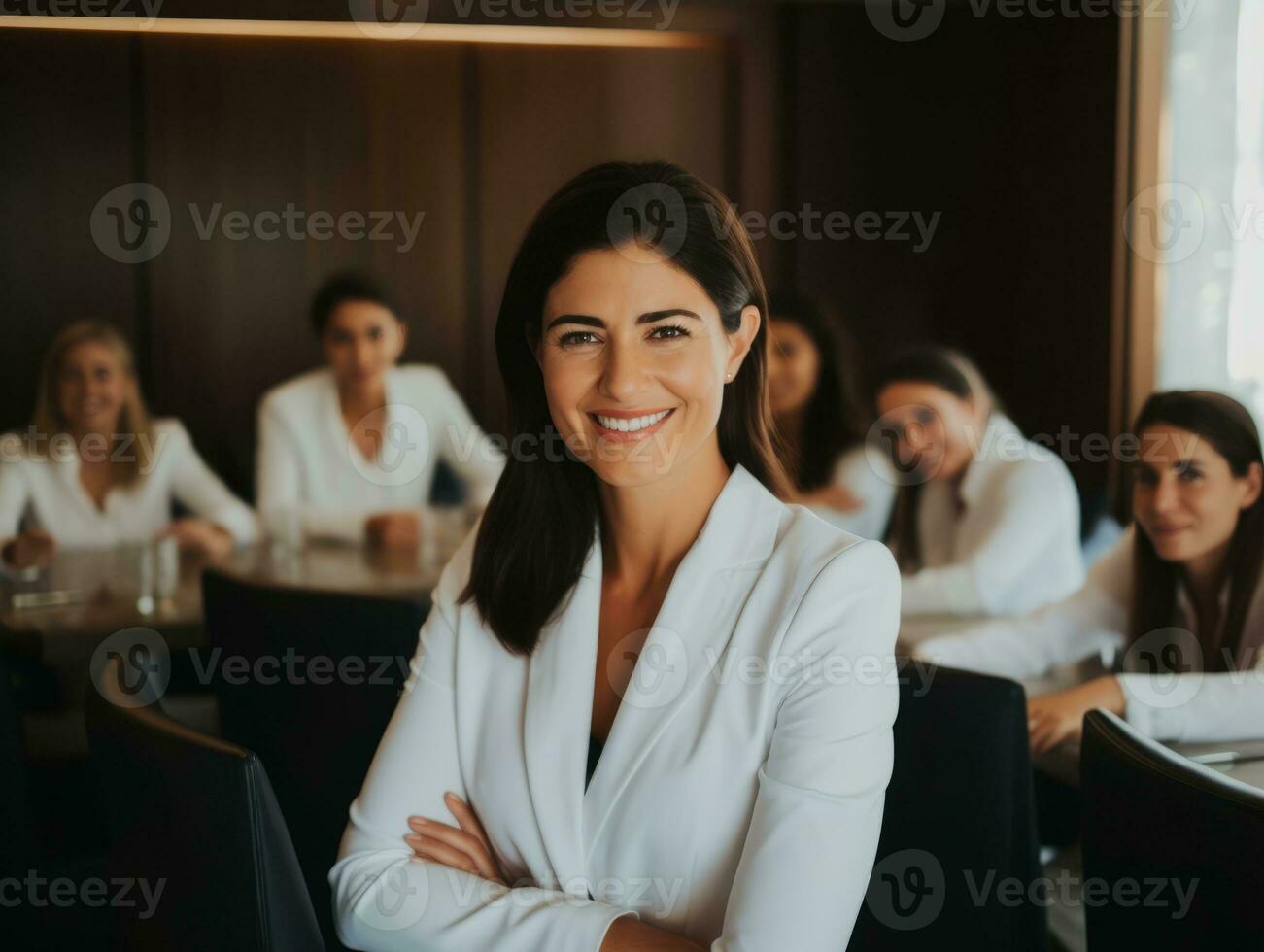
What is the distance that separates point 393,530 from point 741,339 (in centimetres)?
215

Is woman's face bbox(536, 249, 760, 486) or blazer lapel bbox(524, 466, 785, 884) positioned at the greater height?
woman's face bbox(536, 249, 760, 486)

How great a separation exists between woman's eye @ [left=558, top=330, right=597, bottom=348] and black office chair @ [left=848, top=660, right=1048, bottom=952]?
0.58 meters

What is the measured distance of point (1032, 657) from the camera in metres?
2.59

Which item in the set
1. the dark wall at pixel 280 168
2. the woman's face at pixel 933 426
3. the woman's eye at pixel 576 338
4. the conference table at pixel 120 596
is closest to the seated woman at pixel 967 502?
the woman's face at pixel 933 426

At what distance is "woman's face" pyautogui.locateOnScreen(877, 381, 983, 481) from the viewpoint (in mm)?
3273

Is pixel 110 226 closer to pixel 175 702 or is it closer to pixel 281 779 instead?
pixel 175 702

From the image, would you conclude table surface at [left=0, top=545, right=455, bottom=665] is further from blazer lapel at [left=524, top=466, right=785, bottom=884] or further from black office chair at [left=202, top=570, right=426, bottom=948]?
blazer lapel at [left=524, top=466, right=785, bottom=884]

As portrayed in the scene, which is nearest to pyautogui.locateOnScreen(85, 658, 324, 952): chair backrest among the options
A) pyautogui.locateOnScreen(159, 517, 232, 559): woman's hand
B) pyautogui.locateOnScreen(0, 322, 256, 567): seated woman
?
pyautogui.locateOnScreen(159, 517, 232, 559): woman's hand

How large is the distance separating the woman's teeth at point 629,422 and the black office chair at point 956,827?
47cm

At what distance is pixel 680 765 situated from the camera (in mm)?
1376

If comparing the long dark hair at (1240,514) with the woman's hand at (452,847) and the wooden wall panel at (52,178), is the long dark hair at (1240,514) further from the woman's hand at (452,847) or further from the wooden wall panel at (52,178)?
the wooden wall panel at (52,178)

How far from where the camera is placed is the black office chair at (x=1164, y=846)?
1102 mm

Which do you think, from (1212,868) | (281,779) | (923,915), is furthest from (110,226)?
(1212,868)

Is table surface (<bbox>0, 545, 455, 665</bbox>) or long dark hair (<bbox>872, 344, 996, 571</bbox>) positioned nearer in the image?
table surface (<bbox>0, 545, 455, 665</bbox>)
